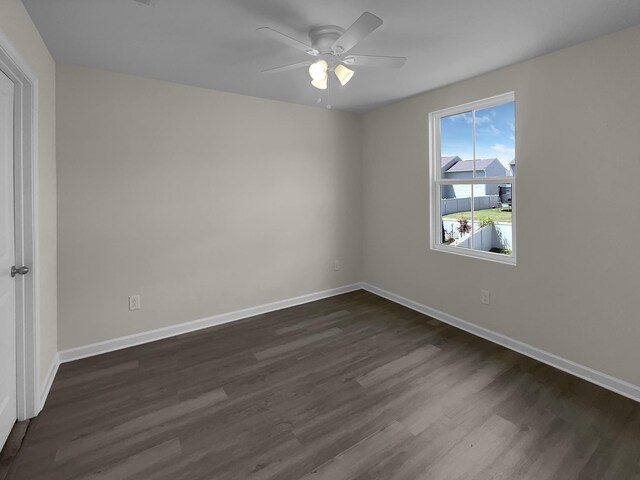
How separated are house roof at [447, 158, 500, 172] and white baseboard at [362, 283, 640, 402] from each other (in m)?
1.52

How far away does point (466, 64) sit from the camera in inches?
107

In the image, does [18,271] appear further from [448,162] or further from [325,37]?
[448,162]

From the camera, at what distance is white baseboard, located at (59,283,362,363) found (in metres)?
2.81

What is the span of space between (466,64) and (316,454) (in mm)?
3022

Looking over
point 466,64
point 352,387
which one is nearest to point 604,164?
point 466,64

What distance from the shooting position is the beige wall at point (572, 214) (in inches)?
86.6

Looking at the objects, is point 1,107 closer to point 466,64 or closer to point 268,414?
point 268,414

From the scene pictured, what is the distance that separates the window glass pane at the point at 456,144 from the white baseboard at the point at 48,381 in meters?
3.88

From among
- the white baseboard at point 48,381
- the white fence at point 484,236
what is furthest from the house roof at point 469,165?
the white baseboard at point 48,381

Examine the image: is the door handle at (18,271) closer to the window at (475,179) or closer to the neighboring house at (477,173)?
the window at (475,179)

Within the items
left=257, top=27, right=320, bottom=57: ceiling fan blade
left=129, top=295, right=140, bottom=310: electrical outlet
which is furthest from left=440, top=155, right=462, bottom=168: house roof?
left=129, top=295, right=140, bottom=310: electrical outlet

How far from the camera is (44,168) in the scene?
2.27 metres

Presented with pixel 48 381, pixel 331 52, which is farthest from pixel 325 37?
pixel 48 381

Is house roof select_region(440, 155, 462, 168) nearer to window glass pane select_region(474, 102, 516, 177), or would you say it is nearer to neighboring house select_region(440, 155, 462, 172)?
neighboring house select_region(440, 155, 462, 172)
